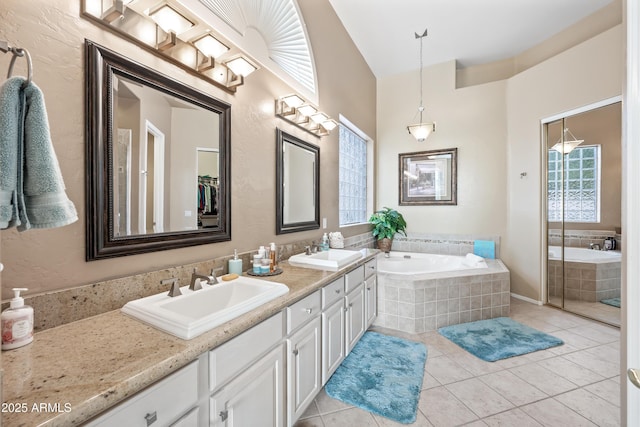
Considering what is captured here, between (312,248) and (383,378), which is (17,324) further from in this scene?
(383,378)

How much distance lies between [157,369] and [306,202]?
198cm

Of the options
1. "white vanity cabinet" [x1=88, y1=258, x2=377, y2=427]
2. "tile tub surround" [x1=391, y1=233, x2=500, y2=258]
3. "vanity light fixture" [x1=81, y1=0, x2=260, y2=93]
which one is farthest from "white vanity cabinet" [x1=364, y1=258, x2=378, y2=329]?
"vanity light fixture" [x1=81, y1=0, x2=260, y2=93]

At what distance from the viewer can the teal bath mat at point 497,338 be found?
2.43 meters

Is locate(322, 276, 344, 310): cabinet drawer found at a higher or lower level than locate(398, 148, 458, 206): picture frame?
lower

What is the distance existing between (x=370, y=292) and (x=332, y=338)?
3.00 ft

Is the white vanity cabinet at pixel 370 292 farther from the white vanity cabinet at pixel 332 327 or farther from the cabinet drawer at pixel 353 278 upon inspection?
the white vanity cabinet at pixel 332 327

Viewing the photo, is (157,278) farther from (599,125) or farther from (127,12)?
(599,125)

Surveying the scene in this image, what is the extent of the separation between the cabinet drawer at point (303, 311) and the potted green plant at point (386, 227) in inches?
105

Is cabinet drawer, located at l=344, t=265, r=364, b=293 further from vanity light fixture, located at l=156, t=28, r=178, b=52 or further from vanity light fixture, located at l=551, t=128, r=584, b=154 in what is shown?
vanity light fixture, located at l=551, t=128, r=584, b=154

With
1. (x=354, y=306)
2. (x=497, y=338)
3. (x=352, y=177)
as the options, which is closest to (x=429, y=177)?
(x=352, y=177)

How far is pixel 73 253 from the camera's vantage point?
1.02m

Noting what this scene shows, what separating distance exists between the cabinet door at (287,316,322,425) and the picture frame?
337 centimetres

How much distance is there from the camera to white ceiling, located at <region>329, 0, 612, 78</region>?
3.09m

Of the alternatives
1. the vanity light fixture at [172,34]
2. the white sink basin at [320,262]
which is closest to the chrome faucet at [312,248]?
the white sink basin at [320,262]
